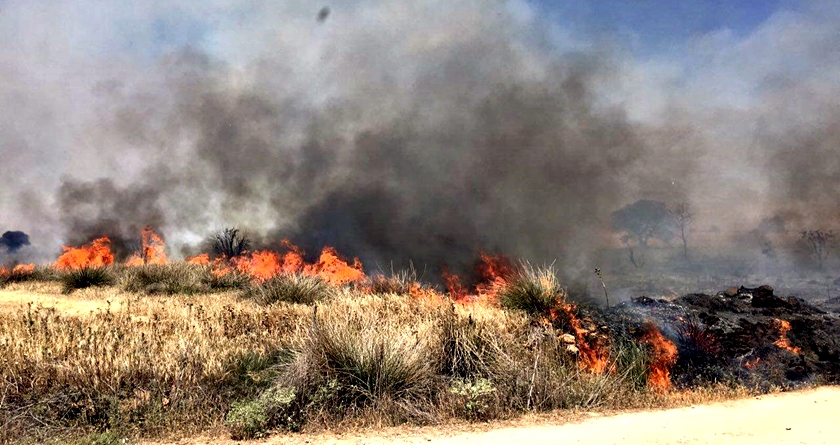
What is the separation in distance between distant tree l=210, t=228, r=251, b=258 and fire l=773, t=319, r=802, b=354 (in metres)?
26.6

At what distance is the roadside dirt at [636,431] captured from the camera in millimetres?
5859

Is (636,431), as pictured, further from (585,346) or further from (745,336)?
(745,336)

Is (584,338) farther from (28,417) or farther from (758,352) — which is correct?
(28,417)

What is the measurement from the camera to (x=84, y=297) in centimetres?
1528

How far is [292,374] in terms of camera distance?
23.2 ft

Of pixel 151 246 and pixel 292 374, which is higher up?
pixel 151 246

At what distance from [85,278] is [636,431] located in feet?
62.3

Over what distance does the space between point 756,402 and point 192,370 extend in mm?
8977

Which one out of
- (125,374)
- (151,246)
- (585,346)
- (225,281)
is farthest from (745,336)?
(151,246)

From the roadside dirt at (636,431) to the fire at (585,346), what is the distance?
5.47 feet

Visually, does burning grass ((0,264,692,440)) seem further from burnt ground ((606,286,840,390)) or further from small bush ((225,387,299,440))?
burnt ground ((606,286,840,390))

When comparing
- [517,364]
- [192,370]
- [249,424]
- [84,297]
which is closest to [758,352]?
[517,364]

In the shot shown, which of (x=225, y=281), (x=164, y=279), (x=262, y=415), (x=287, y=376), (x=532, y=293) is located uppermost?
(x=164, y=279)

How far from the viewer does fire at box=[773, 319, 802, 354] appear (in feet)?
38.2
